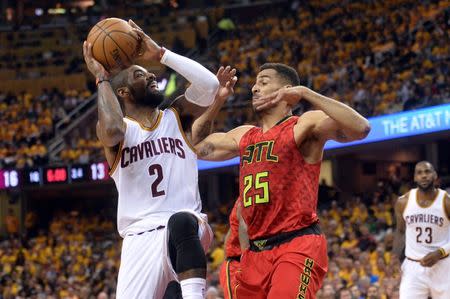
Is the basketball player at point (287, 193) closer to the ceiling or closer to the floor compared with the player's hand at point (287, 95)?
closer to the floor

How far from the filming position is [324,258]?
6.15 m

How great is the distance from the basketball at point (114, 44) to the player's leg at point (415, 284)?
16.7ft

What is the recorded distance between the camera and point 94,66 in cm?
630

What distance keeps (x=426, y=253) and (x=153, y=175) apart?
4.93 meters

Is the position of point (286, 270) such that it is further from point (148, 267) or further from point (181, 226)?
point (148, 267)

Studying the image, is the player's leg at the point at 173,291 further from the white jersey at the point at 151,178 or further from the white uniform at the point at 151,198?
the white jersey at the point at 151,178

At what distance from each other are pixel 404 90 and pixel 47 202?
14.8m

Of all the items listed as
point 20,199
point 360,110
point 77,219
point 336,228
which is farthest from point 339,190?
point 20,199

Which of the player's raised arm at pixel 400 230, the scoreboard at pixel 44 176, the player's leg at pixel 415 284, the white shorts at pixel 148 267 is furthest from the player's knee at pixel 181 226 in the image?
the scoreboard at pixel 44 176

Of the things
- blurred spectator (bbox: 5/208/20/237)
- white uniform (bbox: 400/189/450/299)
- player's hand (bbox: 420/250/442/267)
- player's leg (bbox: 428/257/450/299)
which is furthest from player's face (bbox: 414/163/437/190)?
blurred spectator (bbox: 5/208/20/237)

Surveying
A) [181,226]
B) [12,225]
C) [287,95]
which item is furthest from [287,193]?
[12,225]

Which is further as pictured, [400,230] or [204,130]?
[400,230]

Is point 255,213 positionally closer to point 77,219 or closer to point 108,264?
point 108,264

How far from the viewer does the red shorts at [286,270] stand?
19.3 ft
